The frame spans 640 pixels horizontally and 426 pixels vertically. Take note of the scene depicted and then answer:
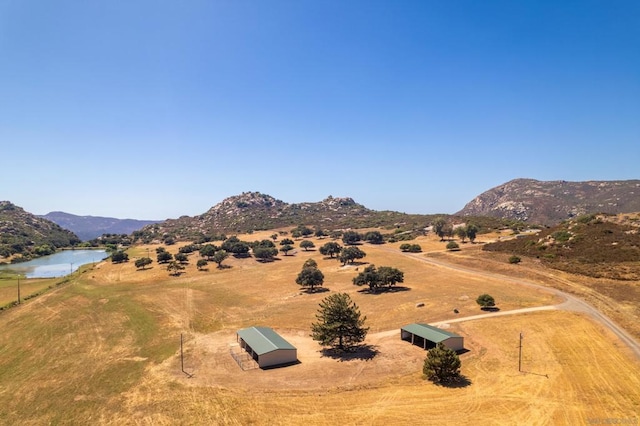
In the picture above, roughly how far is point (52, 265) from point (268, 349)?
Answer: 14367 centimetres

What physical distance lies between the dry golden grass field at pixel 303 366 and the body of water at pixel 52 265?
56391 mm

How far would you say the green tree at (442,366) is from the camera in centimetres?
3456

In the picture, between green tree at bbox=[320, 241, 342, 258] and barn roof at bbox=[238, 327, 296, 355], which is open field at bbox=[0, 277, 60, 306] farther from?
green tree at bbox=[320, 241, 342, 258]

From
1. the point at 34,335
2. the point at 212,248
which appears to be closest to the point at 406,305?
the point at 34,335

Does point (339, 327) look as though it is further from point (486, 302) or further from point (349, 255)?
point (349, 255)

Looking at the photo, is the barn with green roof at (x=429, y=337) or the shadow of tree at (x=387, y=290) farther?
the shadow of tree at (x=387, y=290)

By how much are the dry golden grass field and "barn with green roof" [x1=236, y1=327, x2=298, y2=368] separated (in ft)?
4.13

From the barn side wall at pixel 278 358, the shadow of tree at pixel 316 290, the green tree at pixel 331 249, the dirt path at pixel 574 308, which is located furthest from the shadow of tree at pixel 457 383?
the green tree at pixel 331 249

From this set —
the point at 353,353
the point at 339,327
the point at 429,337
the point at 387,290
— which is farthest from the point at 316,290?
the point at 429,337

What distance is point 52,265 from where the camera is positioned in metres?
141

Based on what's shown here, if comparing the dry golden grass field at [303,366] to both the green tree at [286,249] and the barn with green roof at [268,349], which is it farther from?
the green tree at [286,249]

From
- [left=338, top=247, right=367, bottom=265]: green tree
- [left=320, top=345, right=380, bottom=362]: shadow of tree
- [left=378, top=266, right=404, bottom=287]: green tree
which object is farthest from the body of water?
[left=320, top=345, right=380, bottom=362]: shadow of tree

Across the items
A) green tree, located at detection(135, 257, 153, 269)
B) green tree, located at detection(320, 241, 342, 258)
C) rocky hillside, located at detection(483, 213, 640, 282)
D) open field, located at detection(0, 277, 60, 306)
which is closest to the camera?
rocky hillside, located at detection(483, 213, 640, 282)

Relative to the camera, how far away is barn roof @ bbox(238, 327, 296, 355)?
135 ft
